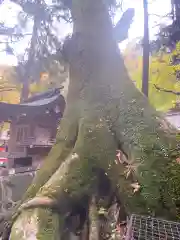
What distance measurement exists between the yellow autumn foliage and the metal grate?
5.48 meters

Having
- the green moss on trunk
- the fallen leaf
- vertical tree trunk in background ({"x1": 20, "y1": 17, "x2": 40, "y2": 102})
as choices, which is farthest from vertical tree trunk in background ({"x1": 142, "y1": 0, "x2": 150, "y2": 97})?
the green moss on trunk

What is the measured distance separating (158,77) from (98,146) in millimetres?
7562

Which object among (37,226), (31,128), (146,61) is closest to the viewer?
(37,226)

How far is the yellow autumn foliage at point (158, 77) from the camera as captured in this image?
10.5 meters

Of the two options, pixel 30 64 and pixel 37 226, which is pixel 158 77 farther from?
pixel 37 226

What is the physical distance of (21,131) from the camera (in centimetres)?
1233

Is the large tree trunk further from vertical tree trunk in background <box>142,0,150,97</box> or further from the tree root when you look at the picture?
vertical tree trunk in background <box>142,0,150,97</box>

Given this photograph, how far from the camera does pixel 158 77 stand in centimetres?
1112

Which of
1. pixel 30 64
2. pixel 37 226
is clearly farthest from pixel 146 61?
pixel 37 226

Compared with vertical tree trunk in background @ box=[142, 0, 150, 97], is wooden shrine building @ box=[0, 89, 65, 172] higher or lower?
lower

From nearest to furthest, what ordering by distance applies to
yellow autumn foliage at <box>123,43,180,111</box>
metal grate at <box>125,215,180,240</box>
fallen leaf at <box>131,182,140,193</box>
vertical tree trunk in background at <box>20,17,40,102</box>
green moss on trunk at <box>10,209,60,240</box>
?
metal grate at <box>125,215,180,240</box> → green moss on trunk at <box>10,209,60,240</box> → fallen leaf at <box>131,182,140,193</box> → yellow autumn foliage at <box>123,43,180,111</box> → vertical tree trunk in background at <box>20,17,40,102</box>

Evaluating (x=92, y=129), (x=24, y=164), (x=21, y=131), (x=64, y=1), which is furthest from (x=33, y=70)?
(x=92, y=129)

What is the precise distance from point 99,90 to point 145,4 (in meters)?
8.69

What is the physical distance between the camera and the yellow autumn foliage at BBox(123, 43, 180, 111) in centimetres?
1054
